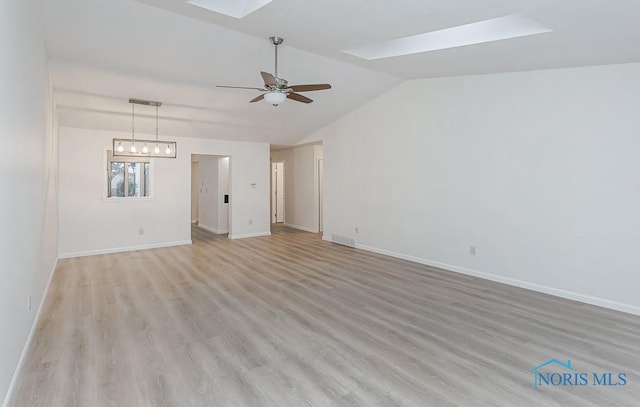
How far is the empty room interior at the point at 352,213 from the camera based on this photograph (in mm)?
2318

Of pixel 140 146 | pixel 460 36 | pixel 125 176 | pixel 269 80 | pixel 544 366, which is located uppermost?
pixel 460 36

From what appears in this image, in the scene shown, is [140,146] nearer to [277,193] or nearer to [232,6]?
[277,193]

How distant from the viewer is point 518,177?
4.34 metres

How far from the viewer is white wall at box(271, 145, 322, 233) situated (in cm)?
909

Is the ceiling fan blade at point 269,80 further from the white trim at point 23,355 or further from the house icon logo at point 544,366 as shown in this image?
the house icon logo at point 544,366

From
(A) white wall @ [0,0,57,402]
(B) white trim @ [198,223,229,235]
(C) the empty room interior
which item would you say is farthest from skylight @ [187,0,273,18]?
(B) white trim @ [198,223,229,235]

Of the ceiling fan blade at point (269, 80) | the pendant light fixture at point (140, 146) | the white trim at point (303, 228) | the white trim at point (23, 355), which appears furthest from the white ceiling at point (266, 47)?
the white trim at point (303, 228)

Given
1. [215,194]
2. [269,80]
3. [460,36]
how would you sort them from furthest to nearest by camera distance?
[215,194] → [460,36] → [269,80]

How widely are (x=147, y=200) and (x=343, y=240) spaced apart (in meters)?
4.30

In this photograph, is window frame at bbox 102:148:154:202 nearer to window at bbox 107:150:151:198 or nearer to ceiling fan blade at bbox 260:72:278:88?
window at bbox 107:150:151:198

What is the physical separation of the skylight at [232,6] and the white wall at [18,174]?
1.34 metres

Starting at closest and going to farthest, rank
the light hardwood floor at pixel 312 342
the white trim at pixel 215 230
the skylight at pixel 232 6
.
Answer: the light hardwood floor at pixel 312 342
the skylight at pixel 232 6
the white trim at pixel 215 230

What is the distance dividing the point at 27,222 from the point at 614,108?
19.2ft

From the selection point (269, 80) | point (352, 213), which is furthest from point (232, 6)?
point (352, 213)
